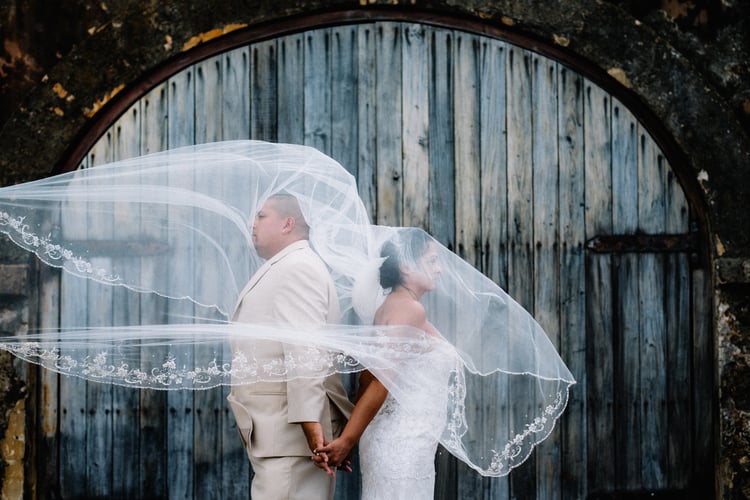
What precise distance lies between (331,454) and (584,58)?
86.8 inches

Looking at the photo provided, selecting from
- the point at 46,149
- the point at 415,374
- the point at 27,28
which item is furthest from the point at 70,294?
the point at 415,374

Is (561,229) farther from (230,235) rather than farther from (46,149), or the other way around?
(46,149)

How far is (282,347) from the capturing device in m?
2.88

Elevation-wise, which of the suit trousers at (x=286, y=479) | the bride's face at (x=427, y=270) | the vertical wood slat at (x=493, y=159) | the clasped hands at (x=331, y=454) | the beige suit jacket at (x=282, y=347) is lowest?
the suit trousers at (x=286, y=479)

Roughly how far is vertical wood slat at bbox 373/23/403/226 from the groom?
77 centimetres

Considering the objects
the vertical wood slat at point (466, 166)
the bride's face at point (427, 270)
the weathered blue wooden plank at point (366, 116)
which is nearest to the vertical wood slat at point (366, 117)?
the weathered blue wooden plank at point (366, 116)

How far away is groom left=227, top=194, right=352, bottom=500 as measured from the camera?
2832 millimetres

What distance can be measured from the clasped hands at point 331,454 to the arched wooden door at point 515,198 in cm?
81

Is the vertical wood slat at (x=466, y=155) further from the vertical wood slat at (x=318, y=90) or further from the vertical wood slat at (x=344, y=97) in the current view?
the vertical wood slat at (x=318, y=90)

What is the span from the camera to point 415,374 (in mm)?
2998

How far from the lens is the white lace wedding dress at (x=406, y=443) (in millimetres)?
2994

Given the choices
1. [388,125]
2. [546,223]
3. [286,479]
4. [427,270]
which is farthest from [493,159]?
[286,479]

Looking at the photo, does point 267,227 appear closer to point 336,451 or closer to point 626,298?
point 336,451

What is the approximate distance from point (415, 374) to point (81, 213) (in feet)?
4.76
